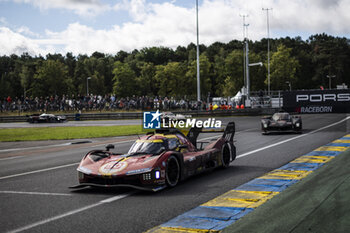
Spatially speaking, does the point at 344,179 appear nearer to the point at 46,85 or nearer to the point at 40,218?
the point at 40,218

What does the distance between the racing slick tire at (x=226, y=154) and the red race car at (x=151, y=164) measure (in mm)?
271

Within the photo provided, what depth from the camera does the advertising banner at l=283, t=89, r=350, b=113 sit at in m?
33.7

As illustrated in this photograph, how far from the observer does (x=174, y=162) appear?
8352 millimetres

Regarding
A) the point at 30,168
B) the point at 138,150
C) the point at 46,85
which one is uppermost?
the point at 46,85

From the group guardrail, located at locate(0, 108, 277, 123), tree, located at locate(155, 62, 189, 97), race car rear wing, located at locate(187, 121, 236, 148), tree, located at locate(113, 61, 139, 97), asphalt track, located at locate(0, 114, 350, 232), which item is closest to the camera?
asphalt track, located at locate(0, 114, 350, 232)

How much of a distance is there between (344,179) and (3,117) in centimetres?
4326

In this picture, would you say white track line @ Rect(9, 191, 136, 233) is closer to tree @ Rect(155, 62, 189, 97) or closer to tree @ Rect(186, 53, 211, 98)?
tree @ Rect(186, 53, 211, 98)

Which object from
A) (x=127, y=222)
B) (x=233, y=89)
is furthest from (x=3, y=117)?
(x=233, y=89)

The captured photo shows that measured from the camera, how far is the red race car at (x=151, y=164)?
770 centimetres

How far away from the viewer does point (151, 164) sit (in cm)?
774

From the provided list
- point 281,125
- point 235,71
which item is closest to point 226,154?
point 281,125

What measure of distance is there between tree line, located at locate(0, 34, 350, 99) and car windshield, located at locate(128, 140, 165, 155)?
2384 inches

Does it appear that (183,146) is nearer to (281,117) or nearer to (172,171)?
(172,171)

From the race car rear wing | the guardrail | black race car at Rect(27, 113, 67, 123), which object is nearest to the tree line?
the guardrail
